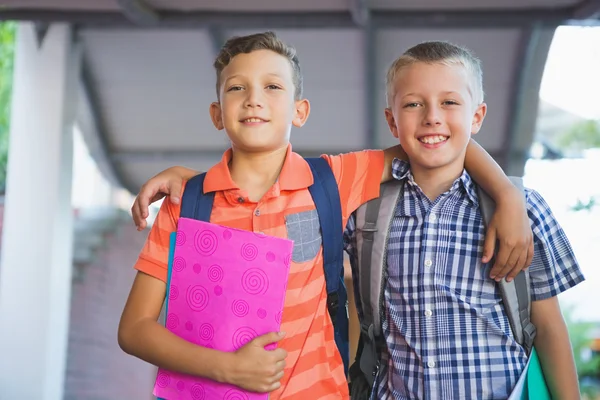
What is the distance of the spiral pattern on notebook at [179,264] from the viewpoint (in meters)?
1.39

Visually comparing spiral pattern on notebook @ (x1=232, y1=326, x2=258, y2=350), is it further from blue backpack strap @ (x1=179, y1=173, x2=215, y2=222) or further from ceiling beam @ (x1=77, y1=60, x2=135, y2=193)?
ceiling beam @ (x1=77, y1=60, x2=135, y2=193)

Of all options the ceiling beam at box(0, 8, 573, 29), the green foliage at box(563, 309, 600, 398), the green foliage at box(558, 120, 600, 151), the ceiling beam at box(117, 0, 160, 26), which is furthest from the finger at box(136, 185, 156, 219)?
the green foliage at box(558, 120, 600, 151)

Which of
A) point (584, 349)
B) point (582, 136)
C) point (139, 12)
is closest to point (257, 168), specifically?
point (139, 12)

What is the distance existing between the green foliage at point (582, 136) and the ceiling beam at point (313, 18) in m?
4.18

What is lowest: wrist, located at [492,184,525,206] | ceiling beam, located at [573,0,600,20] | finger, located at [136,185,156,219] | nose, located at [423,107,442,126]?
wrist, located at [492,184,525,206]

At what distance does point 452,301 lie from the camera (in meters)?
1.43

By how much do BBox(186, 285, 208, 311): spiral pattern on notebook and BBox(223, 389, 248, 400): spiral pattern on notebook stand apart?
173 millimetres

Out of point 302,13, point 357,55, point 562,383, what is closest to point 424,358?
point 562,383

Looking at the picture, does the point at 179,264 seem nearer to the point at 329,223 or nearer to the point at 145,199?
the point at 145,199

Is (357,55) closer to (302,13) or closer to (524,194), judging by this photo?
(302,13)

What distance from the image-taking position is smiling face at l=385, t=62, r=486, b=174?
148cm

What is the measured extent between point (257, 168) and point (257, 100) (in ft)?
0.53

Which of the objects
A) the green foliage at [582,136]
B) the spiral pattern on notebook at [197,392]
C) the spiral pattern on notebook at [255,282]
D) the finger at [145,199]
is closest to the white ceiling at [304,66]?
the green foliage at [582,136]

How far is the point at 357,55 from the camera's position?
609 centimetres
